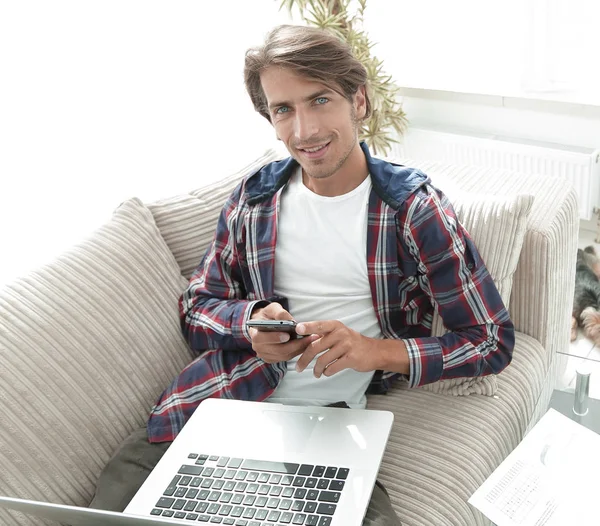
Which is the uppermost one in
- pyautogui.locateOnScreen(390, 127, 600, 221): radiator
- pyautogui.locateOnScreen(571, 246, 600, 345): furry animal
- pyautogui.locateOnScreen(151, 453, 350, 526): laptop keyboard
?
pyautogui.locateOnScreen(151, 453, 350, 526): laptop keyboard

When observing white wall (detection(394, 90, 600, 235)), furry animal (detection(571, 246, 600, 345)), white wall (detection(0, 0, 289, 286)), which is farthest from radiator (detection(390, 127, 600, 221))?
white wall (detection(0, 0, 289, 286))

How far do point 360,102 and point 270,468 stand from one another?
2.52 feet

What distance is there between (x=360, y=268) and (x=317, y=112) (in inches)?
12.5

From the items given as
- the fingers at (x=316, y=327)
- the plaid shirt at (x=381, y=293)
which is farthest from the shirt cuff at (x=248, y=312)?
the fingers at (x=316, y=327)

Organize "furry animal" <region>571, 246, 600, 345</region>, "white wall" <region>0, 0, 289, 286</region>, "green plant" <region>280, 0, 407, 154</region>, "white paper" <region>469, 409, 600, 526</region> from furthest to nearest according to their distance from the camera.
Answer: "green plant" <region>280, 0, 407, 154</region> < "furry animal" <region>571, 246, 600, 345</region> < "white wall" <region>0, 0, 289, 286</region> < "white paper" <region>469, 409, 600, 526</region>

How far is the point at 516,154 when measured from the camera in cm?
306

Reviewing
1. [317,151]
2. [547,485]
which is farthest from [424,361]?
[317,151]

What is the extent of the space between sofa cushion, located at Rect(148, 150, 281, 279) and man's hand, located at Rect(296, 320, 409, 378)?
526 mm

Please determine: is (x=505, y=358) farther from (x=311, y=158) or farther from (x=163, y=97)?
(x=163, y=97)

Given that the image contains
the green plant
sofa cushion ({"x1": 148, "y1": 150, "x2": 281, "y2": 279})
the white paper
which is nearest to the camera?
the white paper

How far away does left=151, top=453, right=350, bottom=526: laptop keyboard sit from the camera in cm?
109

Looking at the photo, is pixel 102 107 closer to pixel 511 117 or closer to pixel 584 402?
pixel 584 402

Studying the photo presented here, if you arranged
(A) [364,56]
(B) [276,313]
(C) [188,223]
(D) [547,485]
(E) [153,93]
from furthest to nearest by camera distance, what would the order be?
(A) [364,56], (E) [153,93], (C) [188,223], (B) [276,313], (D) [547,485]

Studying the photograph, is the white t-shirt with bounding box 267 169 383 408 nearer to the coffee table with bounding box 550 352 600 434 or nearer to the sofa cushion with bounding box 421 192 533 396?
the sofa cushion with bounding box 421 192 533 396
